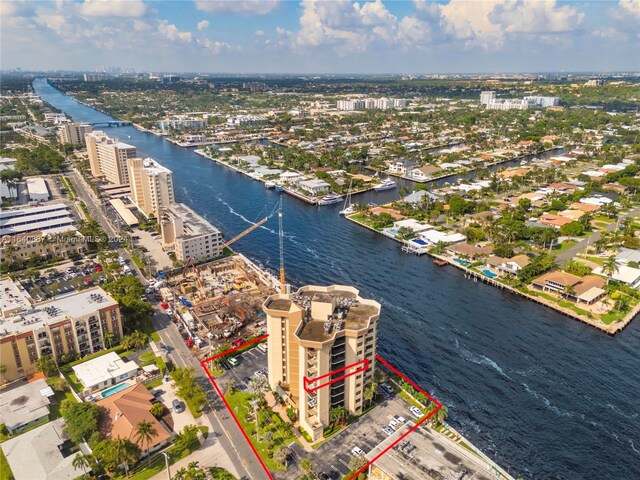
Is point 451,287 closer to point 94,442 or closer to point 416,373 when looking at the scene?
point 416,373

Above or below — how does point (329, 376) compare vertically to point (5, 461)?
above

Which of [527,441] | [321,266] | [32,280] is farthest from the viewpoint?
[321,266]

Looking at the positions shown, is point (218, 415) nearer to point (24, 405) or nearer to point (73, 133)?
point (24, 405)

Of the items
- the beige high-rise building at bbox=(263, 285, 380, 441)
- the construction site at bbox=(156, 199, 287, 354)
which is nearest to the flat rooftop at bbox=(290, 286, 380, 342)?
the beige high-rise building at bbox=(263, 285, 380, 441)

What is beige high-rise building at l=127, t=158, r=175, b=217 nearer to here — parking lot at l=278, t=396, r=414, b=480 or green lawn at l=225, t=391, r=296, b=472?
green lawn at l=225, t=391, r=296, b=472

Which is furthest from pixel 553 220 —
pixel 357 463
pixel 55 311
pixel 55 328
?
pixel 55 328

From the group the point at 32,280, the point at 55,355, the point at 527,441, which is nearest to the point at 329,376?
the point at 527,441

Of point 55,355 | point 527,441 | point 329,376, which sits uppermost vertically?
point 329,376
